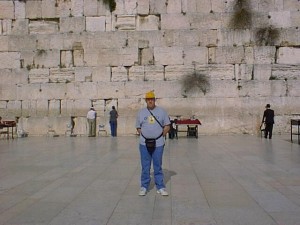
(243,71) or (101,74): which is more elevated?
(243,71)

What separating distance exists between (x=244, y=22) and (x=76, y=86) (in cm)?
908

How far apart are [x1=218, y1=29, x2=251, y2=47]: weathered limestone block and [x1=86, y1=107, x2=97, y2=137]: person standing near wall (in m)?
7.15

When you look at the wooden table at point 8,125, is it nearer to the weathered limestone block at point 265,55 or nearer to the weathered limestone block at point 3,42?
the weathered limestone block at point 3,42

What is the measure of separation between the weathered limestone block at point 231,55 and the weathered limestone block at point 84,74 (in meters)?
6.46

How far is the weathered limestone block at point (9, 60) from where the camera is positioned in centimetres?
1994

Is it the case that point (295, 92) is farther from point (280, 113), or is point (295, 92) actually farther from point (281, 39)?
point (281, 39)

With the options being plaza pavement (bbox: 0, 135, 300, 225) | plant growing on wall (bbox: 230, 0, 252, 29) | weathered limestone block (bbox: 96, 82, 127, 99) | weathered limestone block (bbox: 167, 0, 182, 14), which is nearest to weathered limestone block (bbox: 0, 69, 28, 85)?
weathered limestone block (bbox: 96, 82, 127, 99)

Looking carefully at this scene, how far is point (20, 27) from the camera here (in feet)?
66.2

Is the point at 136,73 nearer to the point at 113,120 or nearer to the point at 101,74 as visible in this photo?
the point at 101,74

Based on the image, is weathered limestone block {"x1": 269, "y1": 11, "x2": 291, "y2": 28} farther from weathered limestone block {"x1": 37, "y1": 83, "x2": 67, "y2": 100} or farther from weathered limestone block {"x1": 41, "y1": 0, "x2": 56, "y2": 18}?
weathered limestone block {"x1": 41, "y1": 0, "x2": 56, "y2": 18}

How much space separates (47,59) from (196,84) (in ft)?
25.5

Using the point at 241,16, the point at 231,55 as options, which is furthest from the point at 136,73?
the point at 241,16

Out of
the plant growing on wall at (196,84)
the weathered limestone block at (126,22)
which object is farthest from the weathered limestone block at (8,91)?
the plant growing on wall at (196,84)

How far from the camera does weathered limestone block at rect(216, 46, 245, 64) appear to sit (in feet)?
62.4
